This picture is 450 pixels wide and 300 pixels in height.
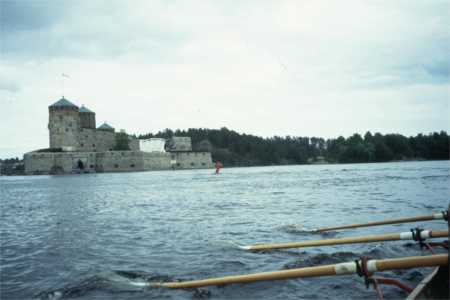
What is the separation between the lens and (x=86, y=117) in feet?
242

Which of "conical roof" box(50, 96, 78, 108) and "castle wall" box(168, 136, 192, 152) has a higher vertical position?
"conical roof" box(50, 96, 78, 108)

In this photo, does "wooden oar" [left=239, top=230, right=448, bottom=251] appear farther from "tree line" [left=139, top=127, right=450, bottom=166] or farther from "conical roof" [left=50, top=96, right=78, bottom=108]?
"tree line" [left=139, top=127, right=450, bottom=166]

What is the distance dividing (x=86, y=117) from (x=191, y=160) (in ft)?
80.1

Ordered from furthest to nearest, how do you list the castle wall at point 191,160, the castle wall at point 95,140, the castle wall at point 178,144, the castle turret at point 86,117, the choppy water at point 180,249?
the castle wall at point 178,144, the castle wall at point 191,160, the castle turret at point 86,117, the castle wall at point 95,140, the choppy water at point 180,249

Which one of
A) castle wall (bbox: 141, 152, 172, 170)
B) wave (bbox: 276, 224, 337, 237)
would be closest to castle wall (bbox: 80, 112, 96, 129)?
castle wall (bbox: 141, 152, 172, 170)

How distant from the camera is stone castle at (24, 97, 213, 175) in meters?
62.8

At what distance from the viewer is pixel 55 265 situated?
663 centimetres

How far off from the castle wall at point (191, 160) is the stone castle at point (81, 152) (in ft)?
10.6

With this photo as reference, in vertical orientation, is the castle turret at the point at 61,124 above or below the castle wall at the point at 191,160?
above

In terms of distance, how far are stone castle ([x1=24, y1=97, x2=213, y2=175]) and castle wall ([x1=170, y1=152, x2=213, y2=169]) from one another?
324 cm

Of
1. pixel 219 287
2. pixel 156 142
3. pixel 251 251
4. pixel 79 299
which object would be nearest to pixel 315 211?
pixel 251 251

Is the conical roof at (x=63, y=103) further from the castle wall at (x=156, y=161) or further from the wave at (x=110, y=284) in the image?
the wave at (x=110, y=284)

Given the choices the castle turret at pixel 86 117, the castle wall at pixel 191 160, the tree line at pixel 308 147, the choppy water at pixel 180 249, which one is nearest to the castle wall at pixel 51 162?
the castle turret at pixel 86 117

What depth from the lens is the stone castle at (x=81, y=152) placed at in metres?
62.8
